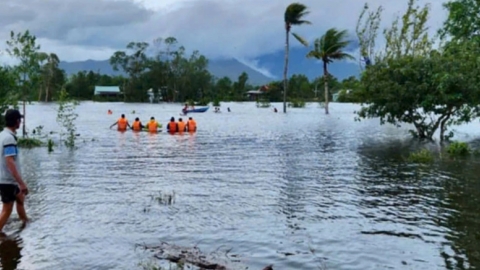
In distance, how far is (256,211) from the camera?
11.2 m

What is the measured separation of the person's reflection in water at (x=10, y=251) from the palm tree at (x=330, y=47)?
55638 millimetres

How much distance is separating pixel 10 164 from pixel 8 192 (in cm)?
60

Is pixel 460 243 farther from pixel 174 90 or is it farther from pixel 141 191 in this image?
pixel 174 90

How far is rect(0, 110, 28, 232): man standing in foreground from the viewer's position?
815 cm

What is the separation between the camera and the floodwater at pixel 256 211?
8086 millimetres

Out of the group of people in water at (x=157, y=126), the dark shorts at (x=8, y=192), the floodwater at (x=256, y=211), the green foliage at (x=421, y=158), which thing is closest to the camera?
the floodwater at (x=256, y=211)

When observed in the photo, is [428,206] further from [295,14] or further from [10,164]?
[295,14]

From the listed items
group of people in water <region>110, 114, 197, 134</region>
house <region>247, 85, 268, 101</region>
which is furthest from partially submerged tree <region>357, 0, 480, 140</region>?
house <region>247, 85, 268, 101</region>

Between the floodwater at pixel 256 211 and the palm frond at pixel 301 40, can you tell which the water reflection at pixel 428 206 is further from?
the palm frond at pixel 301 40

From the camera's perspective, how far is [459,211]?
1103 centimetres

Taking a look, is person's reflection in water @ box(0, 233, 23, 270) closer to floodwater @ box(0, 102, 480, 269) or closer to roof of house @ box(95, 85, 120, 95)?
floodwater @ box(0, 102, 480, 269)

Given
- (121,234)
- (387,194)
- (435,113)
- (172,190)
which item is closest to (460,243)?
(387,194)

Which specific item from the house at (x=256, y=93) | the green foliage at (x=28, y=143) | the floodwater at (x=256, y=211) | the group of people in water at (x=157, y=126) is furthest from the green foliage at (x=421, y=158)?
the house at (x=256, y=93)

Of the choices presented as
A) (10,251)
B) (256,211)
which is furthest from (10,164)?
(256,211)
